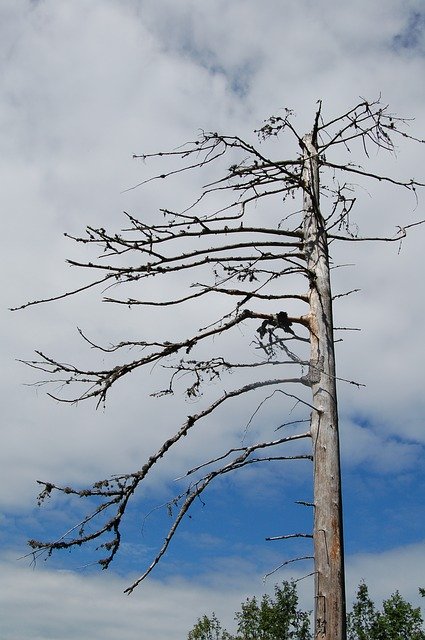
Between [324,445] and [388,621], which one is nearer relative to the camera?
[324,445]

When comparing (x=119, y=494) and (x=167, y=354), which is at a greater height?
(x=167, y=354)

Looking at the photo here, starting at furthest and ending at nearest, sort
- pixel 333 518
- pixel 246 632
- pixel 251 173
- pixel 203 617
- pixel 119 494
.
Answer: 1. pixel 203 617
2. pixel 246 632
3. pixel 251 173
4. pixel 119 494
5. pixel 333 518

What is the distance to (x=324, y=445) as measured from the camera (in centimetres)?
643

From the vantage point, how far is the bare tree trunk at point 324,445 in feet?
19.3

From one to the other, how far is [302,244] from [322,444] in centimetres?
228

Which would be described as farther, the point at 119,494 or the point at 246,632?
the point at 246,632

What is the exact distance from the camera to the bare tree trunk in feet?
19.3

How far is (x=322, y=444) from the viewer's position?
6445 millimetres

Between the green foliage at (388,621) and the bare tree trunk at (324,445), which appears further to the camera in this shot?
the green foliage at (388,621)

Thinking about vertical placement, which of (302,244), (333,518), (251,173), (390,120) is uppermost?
(390,120)

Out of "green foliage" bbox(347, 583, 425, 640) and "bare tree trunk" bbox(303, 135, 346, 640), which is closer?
"bare tree trunk" bbox(303, 135, 346, 640)

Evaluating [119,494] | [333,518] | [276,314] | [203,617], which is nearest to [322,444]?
[333,518]

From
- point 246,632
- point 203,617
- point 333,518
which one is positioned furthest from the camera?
point 203,617

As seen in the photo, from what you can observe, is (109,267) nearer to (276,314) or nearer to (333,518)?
(276,314)
